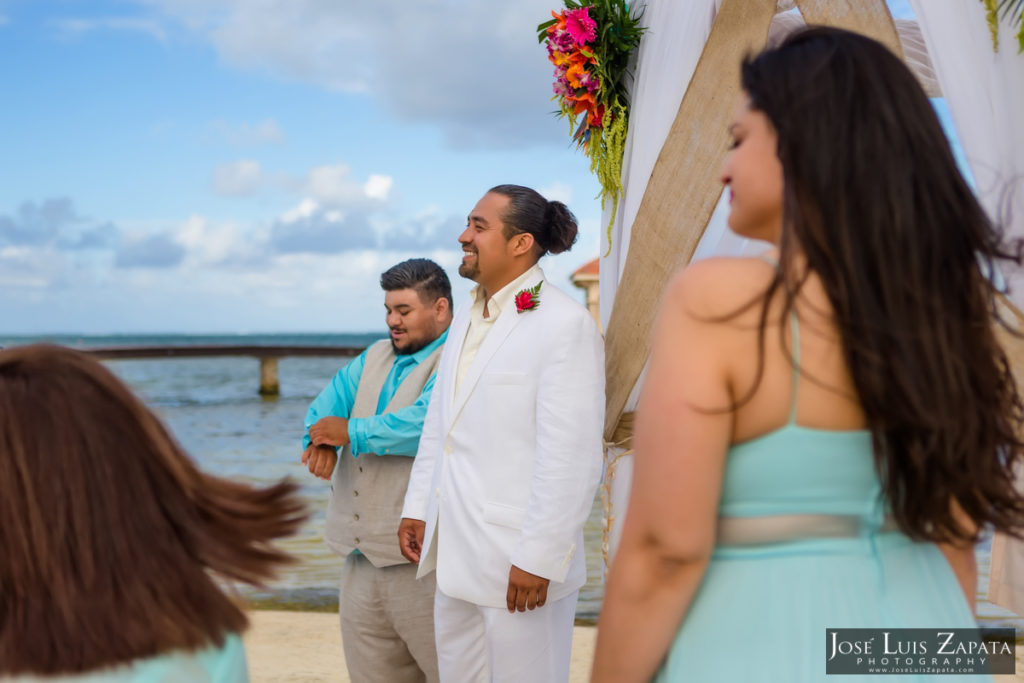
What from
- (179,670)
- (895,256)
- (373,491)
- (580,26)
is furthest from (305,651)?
(895,256)

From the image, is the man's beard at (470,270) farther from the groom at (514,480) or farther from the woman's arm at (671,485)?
the woman's arm at (671,485)

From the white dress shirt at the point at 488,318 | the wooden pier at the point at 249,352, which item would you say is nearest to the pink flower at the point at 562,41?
the white dress shirt at the point at 488,318

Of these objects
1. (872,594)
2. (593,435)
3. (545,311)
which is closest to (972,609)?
(872,594)

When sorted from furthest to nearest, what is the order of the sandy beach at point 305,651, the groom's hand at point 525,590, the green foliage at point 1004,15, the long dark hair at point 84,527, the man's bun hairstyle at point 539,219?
the sandy beach at point 305,651 → the man's bun hairstyle at point 539,219 → the groom's hand at point 525,590 → the green foliage at point 1004,15 → the long dark hair at point 84,527

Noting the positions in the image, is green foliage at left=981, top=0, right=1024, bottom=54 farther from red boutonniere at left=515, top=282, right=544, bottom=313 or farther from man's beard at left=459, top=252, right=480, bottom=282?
man's beard at left=459, top=252, right=480, bottom=282

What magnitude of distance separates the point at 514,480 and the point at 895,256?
78.7 inches

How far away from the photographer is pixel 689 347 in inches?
51.4

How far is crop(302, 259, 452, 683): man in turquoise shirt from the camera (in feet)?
12.3

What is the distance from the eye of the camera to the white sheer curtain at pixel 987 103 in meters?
2.63

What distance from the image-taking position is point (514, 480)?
312 centimetres

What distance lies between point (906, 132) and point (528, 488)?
203 centimetres

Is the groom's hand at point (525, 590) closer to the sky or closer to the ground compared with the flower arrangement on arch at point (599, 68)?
closer to the ground

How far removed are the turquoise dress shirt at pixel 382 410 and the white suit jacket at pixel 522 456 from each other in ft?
1.47

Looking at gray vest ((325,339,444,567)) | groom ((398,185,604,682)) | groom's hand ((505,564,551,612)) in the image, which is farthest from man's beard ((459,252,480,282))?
groom's hand ((505,564,551,612))
